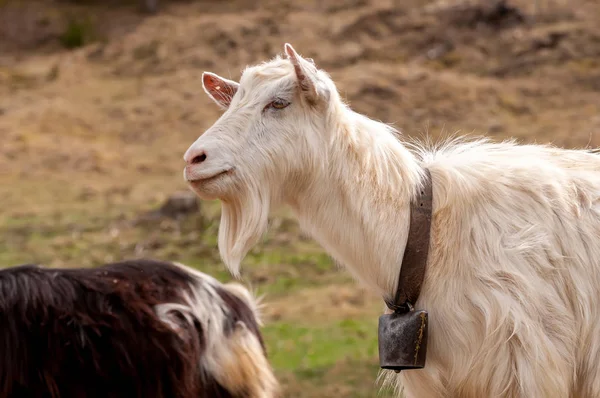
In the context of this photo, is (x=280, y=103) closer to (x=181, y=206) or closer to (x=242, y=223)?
(x=242, y=223)

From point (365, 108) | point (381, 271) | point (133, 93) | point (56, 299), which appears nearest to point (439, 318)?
point (381, 271)

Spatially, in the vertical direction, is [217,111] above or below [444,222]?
above

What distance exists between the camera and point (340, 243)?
3719 mm

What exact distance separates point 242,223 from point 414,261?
2.08ft

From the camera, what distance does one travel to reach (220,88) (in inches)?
157

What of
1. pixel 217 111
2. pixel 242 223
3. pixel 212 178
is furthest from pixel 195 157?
pixel 217 111

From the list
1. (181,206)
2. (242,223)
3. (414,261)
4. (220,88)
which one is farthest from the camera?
(181,206)

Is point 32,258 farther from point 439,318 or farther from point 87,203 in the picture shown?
point 439,318

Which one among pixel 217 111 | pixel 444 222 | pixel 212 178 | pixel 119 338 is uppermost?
pixel 217 111

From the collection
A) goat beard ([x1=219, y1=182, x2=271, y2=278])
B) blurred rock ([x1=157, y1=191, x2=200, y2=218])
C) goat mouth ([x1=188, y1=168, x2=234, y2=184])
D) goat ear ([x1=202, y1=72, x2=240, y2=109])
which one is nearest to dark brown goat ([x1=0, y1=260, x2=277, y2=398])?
goat beard ([x1=219, y1=182, x2=271, y2=278])

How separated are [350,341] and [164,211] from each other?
4.32m

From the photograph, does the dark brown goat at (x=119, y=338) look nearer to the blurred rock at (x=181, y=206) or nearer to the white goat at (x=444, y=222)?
the white goat at (x=444, y=222)

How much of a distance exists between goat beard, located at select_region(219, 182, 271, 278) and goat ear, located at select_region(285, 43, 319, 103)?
0.38 meters

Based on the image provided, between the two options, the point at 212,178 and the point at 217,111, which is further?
the point at 217,111
